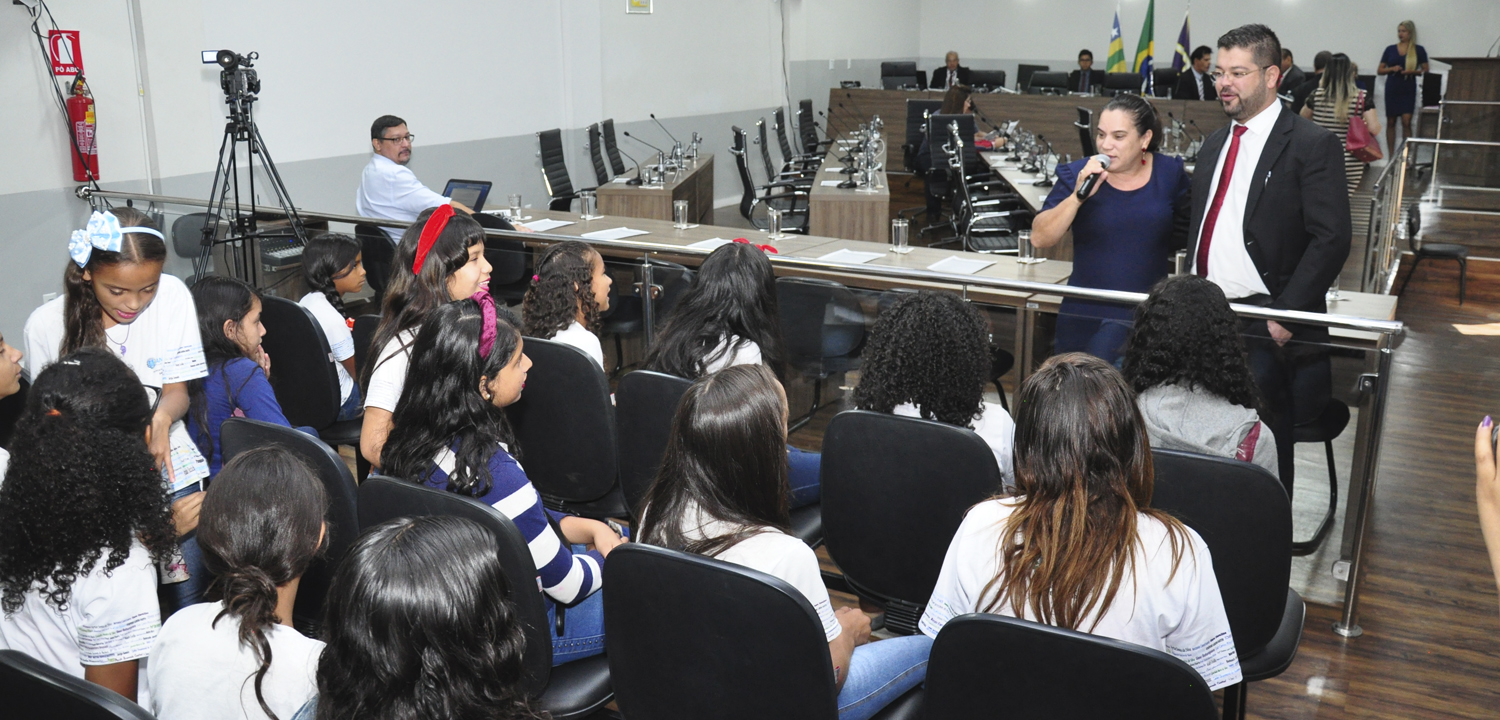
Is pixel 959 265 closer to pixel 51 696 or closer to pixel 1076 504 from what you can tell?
pixel 1076 504

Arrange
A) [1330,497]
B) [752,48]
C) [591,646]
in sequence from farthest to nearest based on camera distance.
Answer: [752,48]
[1330,497]
[591,646]

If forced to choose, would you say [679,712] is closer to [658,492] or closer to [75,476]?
[658,492]

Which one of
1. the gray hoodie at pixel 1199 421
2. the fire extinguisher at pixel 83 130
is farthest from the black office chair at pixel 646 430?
the fire extinguisher at pixel 83 130

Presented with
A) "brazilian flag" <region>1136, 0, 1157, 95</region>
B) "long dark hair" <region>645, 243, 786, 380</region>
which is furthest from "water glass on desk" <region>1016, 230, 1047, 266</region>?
"brazilian flag" <region>1136, 0, 1157, 95</region>

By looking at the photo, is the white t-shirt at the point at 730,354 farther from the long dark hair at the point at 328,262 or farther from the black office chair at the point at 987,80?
the black office chair at the point at 987,80

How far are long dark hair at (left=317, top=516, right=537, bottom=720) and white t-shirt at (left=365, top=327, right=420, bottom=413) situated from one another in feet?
4.22

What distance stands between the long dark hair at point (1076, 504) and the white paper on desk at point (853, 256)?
2.81 meters

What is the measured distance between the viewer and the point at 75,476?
1630 millimetres

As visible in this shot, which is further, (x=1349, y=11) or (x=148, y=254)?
(x=1349, y=11)

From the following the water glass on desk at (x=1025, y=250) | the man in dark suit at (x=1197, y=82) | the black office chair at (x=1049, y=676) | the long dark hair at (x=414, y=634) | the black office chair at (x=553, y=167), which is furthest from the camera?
the man in dark suit at (x=1197, y=82)

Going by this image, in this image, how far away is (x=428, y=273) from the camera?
9.86 ft

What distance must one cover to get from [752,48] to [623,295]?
8.65 metres

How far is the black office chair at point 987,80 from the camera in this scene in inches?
531

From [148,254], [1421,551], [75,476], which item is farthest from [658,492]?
[1421,551]
